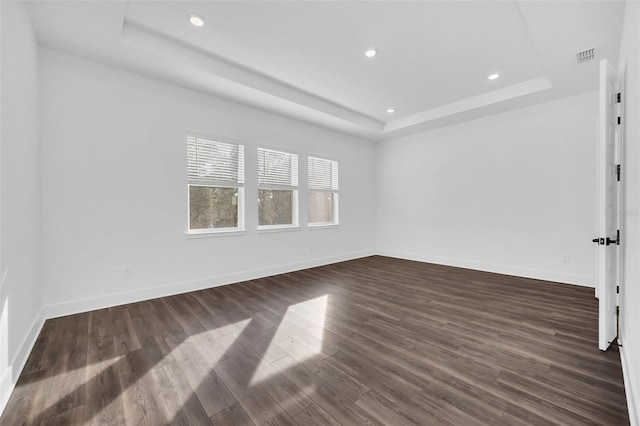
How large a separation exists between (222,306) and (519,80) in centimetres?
517

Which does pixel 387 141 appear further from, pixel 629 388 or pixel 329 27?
pixel 629 388

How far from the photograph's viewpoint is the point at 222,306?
3246 millimetres

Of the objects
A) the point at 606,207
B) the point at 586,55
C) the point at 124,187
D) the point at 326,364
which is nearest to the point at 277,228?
the point at 124,187

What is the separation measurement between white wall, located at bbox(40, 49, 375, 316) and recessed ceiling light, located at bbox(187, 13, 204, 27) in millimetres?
1255

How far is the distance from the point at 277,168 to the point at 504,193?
4117 millimetres

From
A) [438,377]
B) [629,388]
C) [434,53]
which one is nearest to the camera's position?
[629,388]

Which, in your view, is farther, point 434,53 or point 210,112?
point 210,112

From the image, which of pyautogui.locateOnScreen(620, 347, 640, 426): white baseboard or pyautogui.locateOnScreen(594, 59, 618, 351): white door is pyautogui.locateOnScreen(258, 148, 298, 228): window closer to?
pyautogui.locateOnScreen(594, 59, 618, 351): white door

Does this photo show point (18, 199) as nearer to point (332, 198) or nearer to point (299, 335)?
point (299, 335)

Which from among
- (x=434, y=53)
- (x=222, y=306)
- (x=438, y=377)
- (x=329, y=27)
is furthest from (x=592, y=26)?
(x=222, y=306)

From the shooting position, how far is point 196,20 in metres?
2.65

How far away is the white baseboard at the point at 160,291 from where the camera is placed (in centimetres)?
294

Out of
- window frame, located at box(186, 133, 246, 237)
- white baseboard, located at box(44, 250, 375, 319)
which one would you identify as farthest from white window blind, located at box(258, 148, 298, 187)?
white baseboard, located at box(44, 250, 375, 319)

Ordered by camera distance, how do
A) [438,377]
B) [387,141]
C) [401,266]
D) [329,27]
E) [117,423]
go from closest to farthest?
[117,423], [438,377], [329,27], [401,266], [387,141]
